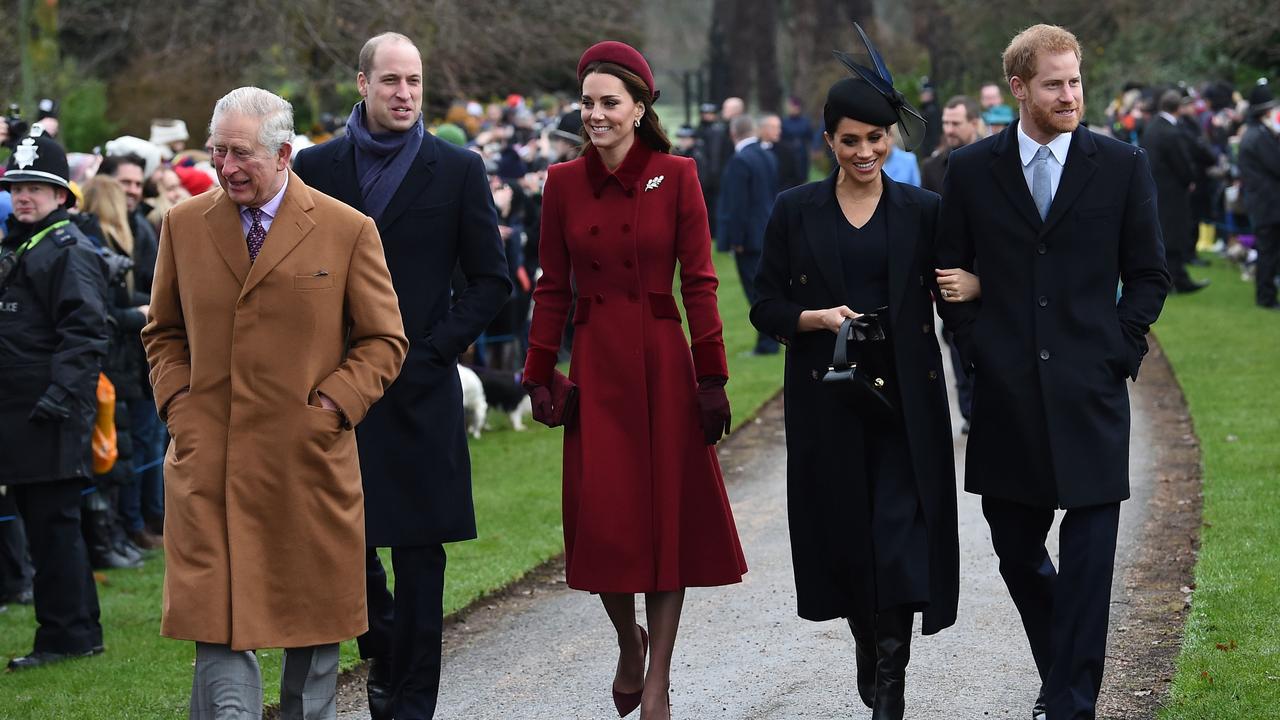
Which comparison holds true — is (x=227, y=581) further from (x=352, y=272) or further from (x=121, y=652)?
(x=121, y=652)

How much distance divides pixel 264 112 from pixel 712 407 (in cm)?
185

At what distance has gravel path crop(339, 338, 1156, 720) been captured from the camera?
21.0ft

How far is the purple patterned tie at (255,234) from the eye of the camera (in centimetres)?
507

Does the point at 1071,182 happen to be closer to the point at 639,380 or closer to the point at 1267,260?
the point at 639,380

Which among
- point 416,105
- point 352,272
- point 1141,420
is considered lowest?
point 1141,420

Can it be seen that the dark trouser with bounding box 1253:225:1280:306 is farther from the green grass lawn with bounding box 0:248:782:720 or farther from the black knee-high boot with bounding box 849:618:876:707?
the black knee-high boot with bounding box 849:618:876:707

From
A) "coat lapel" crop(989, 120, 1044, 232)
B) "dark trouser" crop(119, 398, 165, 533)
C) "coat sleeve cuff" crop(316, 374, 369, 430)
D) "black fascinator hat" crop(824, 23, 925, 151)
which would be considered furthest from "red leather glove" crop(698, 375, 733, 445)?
"dark trouser" crop(119, 398, 165, 533)

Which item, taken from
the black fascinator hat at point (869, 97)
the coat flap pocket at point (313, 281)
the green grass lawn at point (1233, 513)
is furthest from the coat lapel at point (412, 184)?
the green grass lawn at point (1233, 513)

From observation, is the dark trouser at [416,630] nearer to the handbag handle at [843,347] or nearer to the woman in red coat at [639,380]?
the woman in red coat at [639,380]

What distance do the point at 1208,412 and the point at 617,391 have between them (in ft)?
25.9

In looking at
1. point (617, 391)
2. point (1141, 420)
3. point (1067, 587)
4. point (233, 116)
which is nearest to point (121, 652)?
point (617, 391)

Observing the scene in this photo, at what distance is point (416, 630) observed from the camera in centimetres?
581

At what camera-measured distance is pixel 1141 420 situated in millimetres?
12875

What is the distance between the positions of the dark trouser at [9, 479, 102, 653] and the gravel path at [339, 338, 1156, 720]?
5.24 ft
